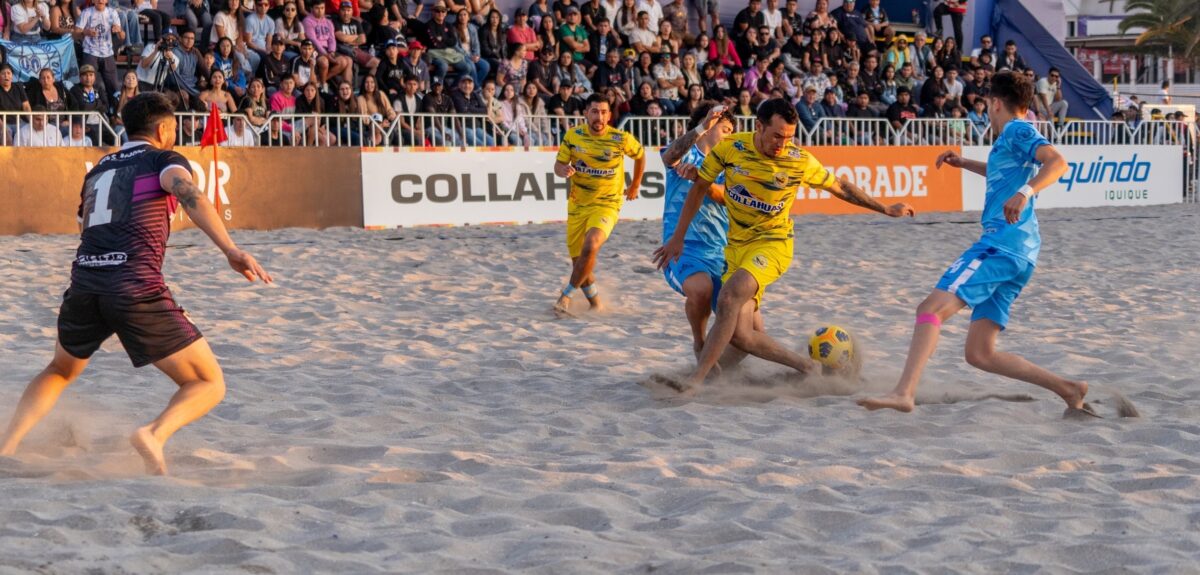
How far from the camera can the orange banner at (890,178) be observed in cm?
2009

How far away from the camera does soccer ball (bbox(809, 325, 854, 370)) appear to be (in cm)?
746

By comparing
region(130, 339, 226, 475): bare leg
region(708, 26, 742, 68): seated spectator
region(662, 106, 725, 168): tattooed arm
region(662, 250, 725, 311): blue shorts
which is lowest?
region(130, 339, 226, 475): bare leg

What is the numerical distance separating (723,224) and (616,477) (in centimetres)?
281

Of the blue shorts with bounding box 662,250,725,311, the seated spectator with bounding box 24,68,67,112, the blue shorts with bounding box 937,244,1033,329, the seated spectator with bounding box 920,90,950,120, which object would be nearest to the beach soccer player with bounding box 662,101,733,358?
the blue shorts with bounding box 662,250,725,311

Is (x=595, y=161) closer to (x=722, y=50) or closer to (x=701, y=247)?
(x=701, y=247)

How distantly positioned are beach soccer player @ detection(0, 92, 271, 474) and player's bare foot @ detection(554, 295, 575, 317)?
5299mm

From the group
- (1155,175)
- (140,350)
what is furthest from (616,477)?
(1155,175)

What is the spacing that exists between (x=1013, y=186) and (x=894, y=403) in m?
1.14

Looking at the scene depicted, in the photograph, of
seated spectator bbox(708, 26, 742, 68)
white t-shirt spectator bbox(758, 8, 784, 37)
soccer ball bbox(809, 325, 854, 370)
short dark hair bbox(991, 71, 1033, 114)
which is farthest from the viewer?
white t-shirt spectator bbox(758, 8, 784, 37)

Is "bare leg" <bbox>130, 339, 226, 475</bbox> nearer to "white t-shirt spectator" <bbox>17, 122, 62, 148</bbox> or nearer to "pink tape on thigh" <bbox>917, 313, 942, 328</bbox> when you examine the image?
"pink tape on thigh" <bbox>917, 313, 942, 328</bbox>

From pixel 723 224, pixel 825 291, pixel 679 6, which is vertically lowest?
pixel 825 291

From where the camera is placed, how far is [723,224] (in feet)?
25.2

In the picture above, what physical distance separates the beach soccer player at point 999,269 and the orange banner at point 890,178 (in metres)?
13.4

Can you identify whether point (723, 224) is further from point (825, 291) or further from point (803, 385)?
point (825, 291)
